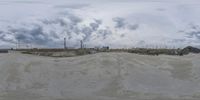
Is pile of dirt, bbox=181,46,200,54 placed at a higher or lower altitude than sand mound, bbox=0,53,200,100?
higher

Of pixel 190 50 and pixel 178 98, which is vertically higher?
pixel 190 50

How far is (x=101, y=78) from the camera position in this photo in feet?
82.5

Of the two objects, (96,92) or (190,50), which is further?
(190,50)

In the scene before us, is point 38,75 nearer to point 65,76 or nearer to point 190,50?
point 65,76

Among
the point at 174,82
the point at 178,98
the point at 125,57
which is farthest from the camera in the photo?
the point at 125,57

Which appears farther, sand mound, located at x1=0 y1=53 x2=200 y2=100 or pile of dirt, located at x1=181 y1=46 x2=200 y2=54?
pile of dirt, located at x1=181 y1=46 x2=200 y2=54

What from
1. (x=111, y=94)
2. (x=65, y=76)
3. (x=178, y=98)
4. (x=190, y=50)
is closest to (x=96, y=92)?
(x=111, y=94)

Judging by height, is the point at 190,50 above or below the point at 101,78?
above

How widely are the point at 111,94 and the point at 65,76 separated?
3.31 m

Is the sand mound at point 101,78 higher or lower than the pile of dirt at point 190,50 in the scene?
lower

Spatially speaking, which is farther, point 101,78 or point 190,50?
point 190,50

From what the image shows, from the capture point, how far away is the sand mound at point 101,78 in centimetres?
2366

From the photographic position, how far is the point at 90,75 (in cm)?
2533

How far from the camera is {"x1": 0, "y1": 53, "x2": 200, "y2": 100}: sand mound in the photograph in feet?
77.6
